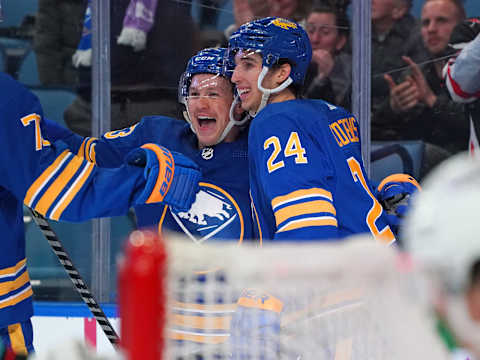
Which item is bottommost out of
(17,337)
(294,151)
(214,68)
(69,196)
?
(17,337)

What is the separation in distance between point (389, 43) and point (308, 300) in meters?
2.61

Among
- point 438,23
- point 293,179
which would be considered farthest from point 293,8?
point 293,179

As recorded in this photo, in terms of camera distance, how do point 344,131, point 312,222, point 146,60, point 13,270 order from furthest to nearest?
1. point 146,60
2. point 344,131
3. point 13,270
4. point 312,222

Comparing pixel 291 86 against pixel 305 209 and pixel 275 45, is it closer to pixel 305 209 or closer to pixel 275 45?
pixel 275 45

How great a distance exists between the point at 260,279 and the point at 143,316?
4.9 inches

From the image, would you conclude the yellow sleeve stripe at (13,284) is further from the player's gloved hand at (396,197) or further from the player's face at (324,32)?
the player's face at (324,32)

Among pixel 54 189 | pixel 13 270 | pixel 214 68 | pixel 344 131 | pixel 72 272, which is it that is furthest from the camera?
pixel 214 68

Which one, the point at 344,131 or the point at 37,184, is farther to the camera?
the point at 344,131

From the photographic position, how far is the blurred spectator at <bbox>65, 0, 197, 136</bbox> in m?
3.14

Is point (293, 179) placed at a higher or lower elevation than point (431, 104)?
lower

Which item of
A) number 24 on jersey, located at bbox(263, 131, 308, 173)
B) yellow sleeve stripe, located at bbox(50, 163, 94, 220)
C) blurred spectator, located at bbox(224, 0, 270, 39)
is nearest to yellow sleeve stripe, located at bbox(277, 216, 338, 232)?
number 24 on jersey, located at bbox(263, 131, 308, 173)

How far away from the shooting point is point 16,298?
1790mm

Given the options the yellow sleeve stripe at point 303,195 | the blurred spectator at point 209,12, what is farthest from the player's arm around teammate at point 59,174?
the blurred spectator at point 209,12

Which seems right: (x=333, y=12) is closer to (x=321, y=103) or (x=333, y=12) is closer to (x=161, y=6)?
(x=161, y=6)
